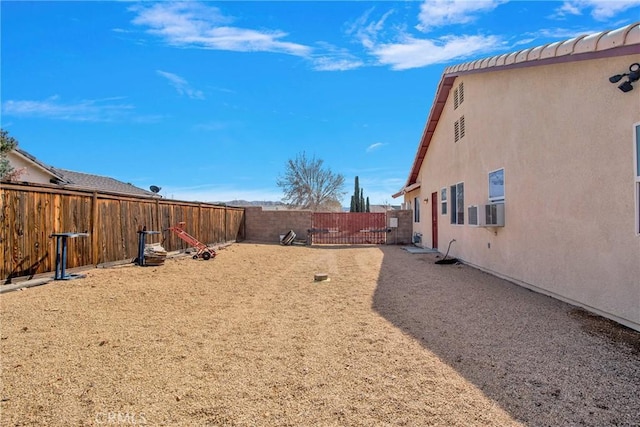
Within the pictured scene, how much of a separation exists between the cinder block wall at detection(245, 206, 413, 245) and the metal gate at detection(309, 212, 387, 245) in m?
0.45

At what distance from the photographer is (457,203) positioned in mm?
10438

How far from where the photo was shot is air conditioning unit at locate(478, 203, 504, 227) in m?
7.25

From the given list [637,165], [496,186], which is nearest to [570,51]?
[637,165]

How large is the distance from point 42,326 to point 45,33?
295 inches

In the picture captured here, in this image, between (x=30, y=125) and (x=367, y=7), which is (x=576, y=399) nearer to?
(x=367, y=7)

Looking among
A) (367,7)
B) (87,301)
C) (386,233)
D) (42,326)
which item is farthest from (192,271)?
(386,233)

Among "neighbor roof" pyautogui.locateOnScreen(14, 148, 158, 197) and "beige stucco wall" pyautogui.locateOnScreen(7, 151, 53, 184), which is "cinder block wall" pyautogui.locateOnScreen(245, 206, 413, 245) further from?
"beige stucco wall" pyautogui.locateOnScreen(7, 151, 53, 184)

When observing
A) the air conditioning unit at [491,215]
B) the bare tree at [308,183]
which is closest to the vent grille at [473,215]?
the air conditioning unit at [491,215]

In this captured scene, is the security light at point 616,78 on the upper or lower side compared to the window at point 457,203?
upper

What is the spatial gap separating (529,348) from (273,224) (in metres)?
15.2

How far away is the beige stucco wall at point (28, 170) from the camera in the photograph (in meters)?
15.2

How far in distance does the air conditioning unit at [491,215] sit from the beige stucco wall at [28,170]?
1766 cm

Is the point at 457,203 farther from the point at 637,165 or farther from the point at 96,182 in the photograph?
the point at 96,182

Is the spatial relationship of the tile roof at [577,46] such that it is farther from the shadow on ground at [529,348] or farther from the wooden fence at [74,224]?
the wooden fence at [74,224]
